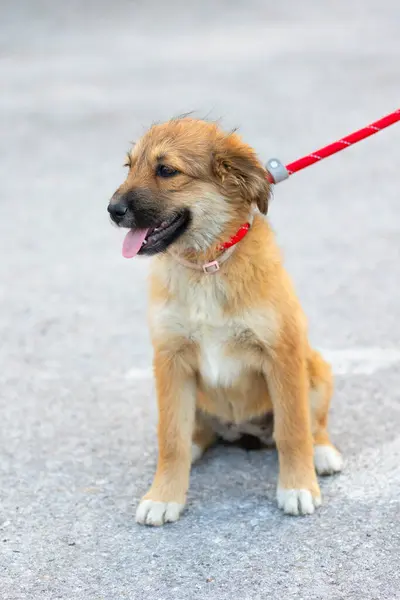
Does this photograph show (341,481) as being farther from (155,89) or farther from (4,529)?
(155,89)

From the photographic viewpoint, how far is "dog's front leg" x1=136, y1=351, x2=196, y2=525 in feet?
12.2

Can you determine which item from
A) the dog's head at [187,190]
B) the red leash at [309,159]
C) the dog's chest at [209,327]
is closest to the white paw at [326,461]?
the dog's chest at [209,327]

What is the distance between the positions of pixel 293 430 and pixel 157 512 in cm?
64

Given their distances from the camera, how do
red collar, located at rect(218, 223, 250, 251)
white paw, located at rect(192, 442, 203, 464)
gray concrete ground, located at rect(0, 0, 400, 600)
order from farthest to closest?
white paw, located at rect(192, 442, 203, 464)
red collar, located at rect(218, 223, 250, 251)
gray concrete ground, located at rect(0, 0, 400, 600)

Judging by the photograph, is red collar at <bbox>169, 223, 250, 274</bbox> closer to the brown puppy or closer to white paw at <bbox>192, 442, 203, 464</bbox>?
the brown puppy

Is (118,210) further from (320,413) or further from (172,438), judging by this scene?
(320,413)

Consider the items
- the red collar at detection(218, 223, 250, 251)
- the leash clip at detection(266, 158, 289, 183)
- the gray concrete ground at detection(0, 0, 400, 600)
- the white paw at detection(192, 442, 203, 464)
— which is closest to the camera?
the gray concrete ground at detection(0, 0, 400, 600)

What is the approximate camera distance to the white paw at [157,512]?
3.68 meters

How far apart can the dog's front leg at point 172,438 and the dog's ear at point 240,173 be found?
0.72 m

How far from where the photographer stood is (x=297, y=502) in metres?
3.68

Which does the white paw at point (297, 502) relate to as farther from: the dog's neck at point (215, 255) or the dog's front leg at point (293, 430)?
the dog's neck at point (215, 255)

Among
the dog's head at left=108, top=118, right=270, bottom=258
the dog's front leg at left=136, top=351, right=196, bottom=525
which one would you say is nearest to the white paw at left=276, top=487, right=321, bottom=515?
the dog's front leg at left=136, top=351, right=196, bottom=525

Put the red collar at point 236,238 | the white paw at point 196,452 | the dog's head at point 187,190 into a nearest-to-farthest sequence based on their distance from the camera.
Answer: the dog's head at point 187,190
the red collar at point 236,238
the white paw at point 196,452

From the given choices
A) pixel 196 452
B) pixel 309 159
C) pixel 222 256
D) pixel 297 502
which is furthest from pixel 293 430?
pixel 309 159
